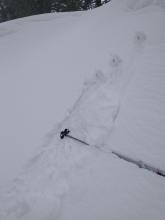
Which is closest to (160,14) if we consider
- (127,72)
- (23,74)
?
(127,72)

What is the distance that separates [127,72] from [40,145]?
5.57 feet

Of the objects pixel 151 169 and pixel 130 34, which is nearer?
pixel 151 169

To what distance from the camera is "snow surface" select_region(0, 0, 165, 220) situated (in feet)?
6.40

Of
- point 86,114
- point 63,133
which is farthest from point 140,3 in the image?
point 63,133

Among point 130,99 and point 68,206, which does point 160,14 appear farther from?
point 68,206

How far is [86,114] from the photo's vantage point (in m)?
2.78

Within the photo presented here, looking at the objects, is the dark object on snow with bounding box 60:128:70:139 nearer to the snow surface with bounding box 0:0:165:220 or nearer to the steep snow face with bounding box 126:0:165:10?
the snow surface with bounding box 0:0:165:220

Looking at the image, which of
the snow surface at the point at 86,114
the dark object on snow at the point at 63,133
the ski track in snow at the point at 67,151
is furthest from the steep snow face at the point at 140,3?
the dark object on snow at the point at 63,133

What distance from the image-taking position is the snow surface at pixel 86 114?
1951 millimetres

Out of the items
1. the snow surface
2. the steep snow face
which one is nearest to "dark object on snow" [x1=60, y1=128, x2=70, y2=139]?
the snow surface

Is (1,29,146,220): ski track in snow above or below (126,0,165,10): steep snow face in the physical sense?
below

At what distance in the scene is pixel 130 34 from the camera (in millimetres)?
3311

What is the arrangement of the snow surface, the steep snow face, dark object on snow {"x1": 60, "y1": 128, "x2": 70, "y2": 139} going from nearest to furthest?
the snow surface < dark object on snow {"x1": 60, "y1": 128, "x2": 70, "y2": 139} < the steep snow face

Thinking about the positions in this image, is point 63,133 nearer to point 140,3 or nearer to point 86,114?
point 86,114
